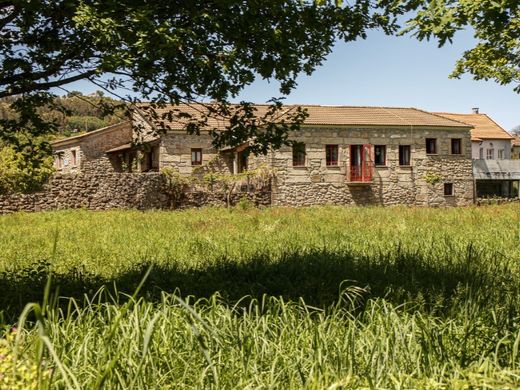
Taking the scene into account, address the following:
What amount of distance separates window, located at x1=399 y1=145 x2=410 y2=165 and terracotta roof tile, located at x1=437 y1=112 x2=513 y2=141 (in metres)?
15.5

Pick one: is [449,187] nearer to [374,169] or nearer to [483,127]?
[374,169]

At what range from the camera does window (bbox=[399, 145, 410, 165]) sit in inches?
1298

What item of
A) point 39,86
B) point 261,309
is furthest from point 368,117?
point 261,309

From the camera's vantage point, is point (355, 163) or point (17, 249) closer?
point (17, 249)

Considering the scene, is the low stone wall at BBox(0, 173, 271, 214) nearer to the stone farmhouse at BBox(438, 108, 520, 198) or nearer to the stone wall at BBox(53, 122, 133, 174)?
the stone wall at BBox(53, 122, 133, 174)

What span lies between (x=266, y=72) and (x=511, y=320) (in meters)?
3.38

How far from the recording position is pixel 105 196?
25.8m

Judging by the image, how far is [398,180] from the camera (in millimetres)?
32688

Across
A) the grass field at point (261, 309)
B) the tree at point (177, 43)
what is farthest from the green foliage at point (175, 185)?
the tree at point (177, 43)

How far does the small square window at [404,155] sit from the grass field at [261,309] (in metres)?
18.7

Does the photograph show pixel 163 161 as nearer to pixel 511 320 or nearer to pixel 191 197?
pixel 191 197

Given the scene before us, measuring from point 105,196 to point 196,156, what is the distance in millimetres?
5816

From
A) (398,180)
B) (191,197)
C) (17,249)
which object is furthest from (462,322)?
(398,180)

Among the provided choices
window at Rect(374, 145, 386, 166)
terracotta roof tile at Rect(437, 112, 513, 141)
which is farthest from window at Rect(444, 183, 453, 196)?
terracotta roof tile at Rect(437, 112, 513, 141)
